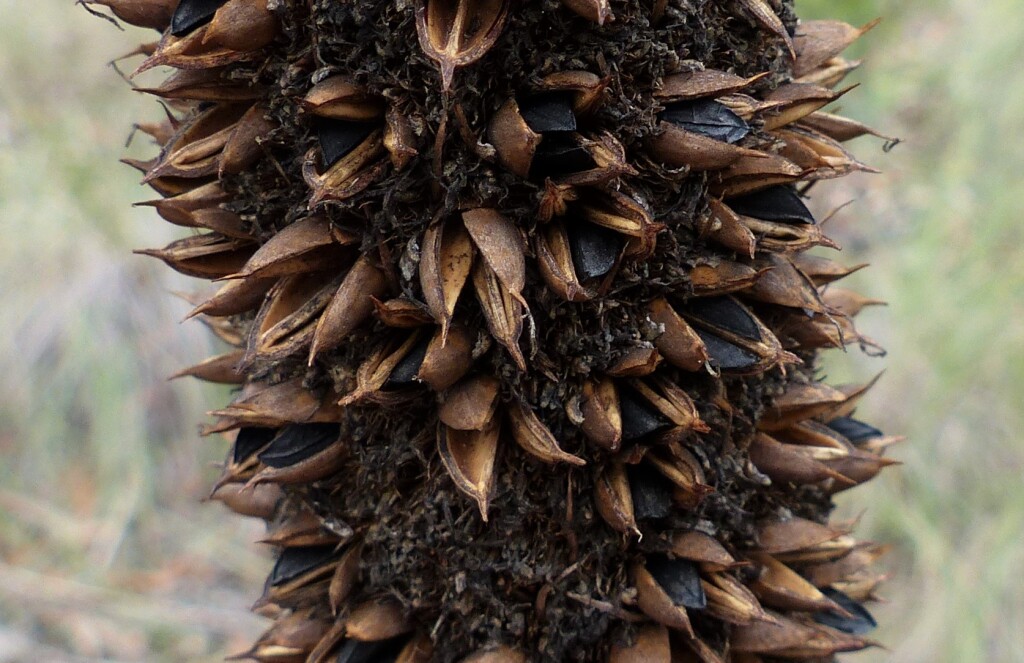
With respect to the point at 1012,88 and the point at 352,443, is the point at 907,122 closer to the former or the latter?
the point at 1012,88

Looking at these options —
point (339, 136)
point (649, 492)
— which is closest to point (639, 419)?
point (649, 492)

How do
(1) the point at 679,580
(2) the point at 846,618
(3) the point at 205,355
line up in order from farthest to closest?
(3) the point at 205,355
(2) the point at 846,618
(1) the point at 679,580

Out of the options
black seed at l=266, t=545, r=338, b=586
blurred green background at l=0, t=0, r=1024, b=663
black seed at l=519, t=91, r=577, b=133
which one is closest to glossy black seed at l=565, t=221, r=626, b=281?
black seed at l=519, t=91, r=577, b=133

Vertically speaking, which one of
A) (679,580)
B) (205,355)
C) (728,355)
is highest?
(728,355)

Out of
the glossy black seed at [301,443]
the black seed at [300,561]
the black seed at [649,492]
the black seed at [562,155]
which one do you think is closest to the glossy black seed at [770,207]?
the black seed at [562,155]

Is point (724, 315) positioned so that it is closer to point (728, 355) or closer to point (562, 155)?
point (728, 355)

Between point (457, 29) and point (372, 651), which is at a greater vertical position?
point (457, 29)
